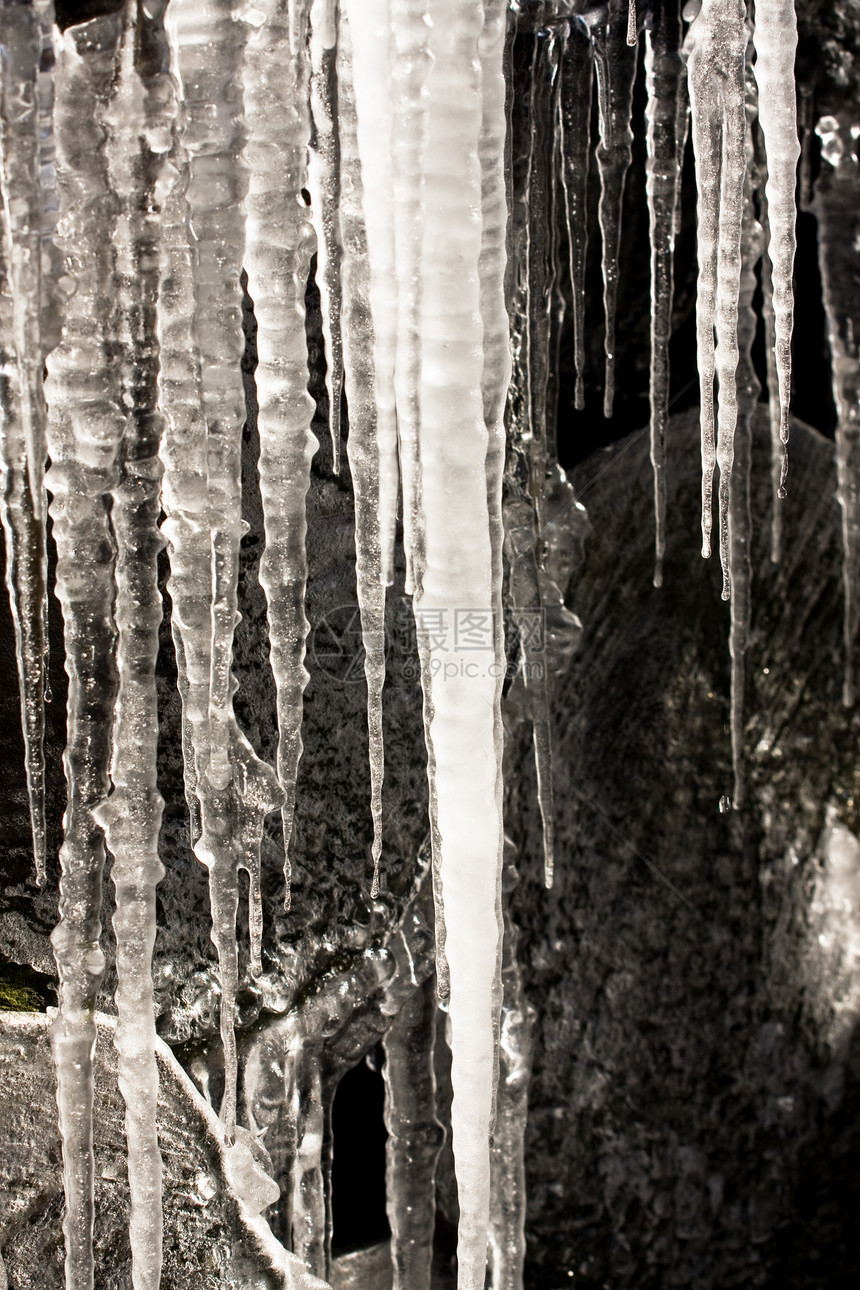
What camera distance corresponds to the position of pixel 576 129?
6.48 ft

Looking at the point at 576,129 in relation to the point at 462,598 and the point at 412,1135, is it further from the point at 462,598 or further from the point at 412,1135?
the point at 412,1135

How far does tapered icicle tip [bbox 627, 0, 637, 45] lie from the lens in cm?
174

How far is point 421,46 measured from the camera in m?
1.34

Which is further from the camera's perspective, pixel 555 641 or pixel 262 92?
pixel 555 641

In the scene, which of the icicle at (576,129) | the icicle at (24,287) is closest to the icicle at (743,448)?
the icicle at (576,129)

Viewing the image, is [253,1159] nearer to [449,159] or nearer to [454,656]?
[454,656]

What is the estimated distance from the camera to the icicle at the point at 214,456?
4.33 feet

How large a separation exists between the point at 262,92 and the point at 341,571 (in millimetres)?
807

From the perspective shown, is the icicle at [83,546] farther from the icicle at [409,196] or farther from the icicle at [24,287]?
the icicle at [409,196]

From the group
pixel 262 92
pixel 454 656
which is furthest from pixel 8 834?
pixel 262 92

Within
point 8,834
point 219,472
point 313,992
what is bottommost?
point 313,992

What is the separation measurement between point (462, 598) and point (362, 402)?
0.34 m

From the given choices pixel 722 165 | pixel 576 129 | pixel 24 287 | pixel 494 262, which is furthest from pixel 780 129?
pixel 24 287

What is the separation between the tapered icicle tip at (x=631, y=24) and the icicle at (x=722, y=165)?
3.5 inches
